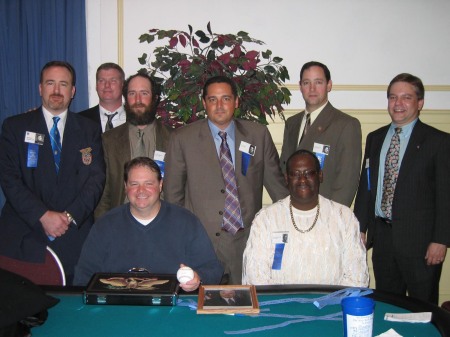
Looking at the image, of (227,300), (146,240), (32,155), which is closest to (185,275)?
(227,300)

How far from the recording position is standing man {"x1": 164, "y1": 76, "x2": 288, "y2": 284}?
3355mm

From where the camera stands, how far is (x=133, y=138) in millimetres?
3688

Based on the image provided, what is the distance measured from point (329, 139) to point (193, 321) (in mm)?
2079

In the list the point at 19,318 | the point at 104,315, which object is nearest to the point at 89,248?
the point at 104,315

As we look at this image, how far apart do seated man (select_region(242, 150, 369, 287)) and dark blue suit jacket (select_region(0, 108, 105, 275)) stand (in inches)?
50.4

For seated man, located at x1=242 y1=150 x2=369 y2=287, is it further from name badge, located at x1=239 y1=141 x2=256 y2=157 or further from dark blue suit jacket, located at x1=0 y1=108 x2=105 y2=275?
dark blue suit jacket, located at x1=0 y1=108 x2=105 y2=275

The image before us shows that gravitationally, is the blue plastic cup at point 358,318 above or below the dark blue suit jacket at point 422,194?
below

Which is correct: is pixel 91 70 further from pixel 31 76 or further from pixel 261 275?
pixel 261 275

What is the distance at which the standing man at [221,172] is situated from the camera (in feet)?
11.0

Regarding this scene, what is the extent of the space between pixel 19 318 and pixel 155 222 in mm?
1006

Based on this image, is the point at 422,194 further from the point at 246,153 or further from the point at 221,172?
the point at 221,172

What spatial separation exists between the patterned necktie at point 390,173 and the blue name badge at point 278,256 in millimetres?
1092

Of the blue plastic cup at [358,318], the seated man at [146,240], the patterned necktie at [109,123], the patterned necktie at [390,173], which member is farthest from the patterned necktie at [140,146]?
the blue plastic cup at [358,318]

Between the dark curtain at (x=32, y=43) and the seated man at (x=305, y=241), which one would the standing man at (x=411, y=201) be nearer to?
the seated man at (x=305, y=241)
